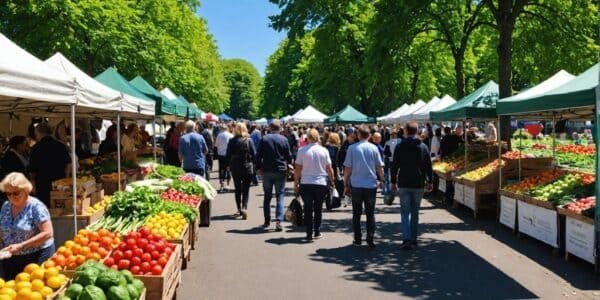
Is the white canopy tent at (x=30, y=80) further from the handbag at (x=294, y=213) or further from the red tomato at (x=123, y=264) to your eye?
the handbag at (x=294, y=213)

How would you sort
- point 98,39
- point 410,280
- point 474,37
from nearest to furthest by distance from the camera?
1. point 410,280
2. point 98,39
3. point 474,37

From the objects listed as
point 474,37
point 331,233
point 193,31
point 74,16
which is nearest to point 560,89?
point 331,233

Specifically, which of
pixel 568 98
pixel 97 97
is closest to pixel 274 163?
pixel 97 97

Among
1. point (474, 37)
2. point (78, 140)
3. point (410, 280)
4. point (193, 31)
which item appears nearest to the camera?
point (410, 280)

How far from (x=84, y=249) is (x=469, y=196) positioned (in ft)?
32.9

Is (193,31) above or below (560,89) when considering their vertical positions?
above

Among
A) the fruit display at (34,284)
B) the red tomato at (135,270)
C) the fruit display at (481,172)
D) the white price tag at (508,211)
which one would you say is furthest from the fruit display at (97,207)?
the fruit display at (481,172)

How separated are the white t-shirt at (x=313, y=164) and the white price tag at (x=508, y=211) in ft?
12.4

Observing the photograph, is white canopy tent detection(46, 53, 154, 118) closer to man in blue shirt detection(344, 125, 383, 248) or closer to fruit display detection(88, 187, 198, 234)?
fruit display detection(88, 187, 198, 234)

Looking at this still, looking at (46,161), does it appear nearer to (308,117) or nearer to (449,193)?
(449,193)

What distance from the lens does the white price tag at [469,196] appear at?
45.9 feet

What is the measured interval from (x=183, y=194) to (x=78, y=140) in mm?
7062

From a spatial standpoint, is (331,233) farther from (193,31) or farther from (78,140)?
(193,31)

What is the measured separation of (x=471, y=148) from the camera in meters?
17.5
